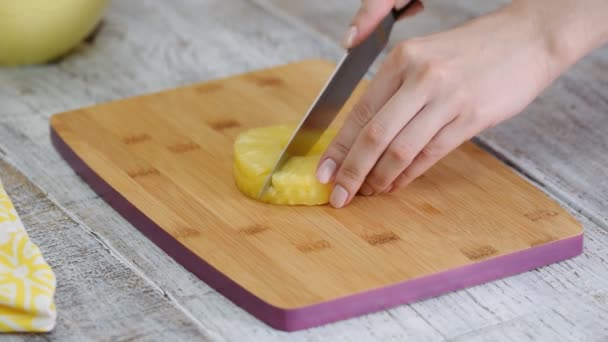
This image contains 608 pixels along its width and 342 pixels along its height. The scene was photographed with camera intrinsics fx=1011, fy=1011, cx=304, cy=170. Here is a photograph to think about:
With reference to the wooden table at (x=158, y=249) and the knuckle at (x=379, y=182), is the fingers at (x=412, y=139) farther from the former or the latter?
the wooden table at (x=158, y=249)

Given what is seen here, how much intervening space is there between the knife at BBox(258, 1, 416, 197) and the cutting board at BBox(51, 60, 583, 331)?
0.10m

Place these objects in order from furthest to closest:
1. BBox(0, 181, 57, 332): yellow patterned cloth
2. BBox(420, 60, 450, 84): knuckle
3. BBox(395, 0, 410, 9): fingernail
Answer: BBox(395, 0, 410, 9): fingernail < BBox(420, 60, 450, 84): knuckle < BBox(0, 181, 57, 332): yellow patterned cloth

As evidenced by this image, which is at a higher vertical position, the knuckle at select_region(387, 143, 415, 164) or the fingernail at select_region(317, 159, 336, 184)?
the knuckle at select_region(387, 143, 415, 164)

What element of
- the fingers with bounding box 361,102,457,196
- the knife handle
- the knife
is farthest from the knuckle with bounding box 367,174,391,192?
the knife handle

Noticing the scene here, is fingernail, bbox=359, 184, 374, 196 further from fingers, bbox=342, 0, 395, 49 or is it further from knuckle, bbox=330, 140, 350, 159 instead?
fingers, bbox=342, 0, 395, 49

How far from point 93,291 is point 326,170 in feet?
1.24

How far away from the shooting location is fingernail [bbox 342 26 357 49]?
1494mm

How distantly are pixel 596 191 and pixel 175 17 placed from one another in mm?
1099

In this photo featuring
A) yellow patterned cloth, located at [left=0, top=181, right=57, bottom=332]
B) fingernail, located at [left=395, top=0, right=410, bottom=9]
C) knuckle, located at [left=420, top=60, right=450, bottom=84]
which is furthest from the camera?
fingernail, located at [left=395, top=0, right=410, bottom=9]

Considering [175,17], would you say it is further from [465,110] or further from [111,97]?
[465,110]

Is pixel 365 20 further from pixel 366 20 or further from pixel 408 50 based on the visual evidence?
pixel 408 50

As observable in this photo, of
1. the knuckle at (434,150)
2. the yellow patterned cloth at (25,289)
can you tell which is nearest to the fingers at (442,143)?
the knuckle at (434,150)

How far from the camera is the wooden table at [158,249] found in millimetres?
1271

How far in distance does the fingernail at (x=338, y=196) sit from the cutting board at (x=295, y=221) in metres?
0.01
